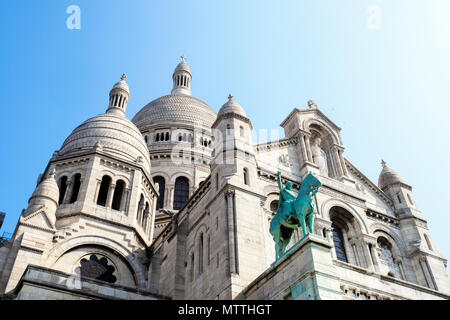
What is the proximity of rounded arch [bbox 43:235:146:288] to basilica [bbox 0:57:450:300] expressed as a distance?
0.06 metres

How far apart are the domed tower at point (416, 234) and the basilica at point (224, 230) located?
0.23 ft

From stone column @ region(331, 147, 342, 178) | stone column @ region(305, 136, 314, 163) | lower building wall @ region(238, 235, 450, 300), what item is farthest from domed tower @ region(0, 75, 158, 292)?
stone column @ region(331, 147, 342, 178)

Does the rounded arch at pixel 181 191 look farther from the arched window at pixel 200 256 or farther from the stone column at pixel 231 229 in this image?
the stone column at pixel 231 229

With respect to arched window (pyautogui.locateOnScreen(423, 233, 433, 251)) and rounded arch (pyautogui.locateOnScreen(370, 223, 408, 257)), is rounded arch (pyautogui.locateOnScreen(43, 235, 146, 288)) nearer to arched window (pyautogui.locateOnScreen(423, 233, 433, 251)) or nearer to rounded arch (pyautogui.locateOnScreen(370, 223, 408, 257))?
rounded arch (pyautogui.locateOnScreen(370, 223, 408, 257))

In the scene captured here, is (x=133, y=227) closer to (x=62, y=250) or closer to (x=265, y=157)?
(x=62, y=250)

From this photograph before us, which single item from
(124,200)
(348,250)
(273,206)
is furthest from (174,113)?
(348,250)

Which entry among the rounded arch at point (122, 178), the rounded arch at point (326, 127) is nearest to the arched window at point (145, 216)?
the rounded arch at point (122, 178)

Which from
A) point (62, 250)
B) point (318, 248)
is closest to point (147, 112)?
point (62, 250)

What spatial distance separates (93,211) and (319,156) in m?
13.1

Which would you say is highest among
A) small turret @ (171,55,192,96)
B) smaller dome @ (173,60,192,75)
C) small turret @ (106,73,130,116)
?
smaller dome @ (173,60,192,75)

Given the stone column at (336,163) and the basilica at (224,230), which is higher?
the stone column at (336,163)

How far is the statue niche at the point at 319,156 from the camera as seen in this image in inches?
1052

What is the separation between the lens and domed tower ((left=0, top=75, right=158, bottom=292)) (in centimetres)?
2195
